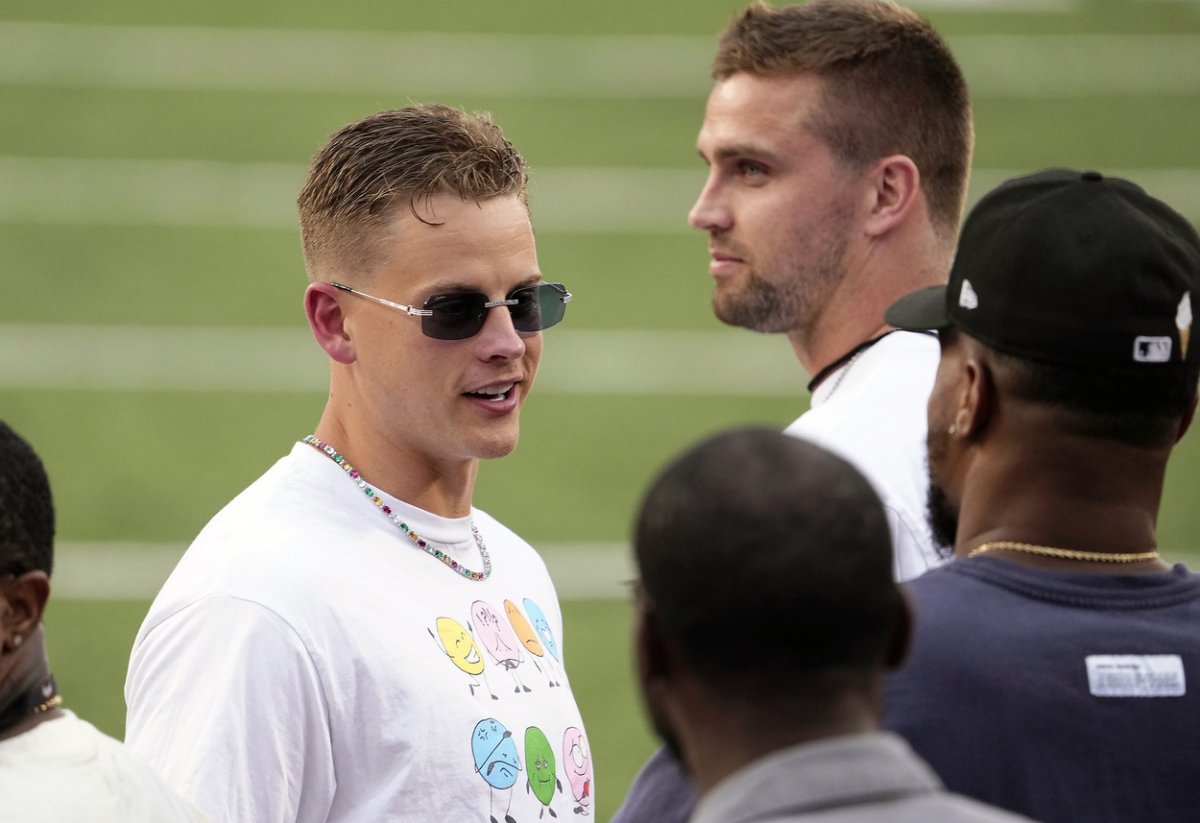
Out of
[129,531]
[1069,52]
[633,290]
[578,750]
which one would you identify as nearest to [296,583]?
[578,750]

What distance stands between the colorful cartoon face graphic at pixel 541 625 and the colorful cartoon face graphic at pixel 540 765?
273 mm

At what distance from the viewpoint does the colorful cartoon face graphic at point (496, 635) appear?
3205 mm

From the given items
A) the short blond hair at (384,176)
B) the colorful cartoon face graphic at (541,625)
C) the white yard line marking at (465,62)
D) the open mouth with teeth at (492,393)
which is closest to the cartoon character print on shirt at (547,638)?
the colorful cartoon face graphic at (541,625)

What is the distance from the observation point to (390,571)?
3158 mm

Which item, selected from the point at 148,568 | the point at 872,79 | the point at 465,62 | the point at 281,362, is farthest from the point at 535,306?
the point at 465,62

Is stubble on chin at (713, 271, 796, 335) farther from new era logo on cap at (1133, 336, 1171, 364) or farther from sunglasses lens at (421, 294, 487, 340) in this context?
new era logo on cap at (1133, 336, 1171, 364)

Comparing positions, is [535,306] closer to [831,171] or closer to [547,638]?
[547,638]

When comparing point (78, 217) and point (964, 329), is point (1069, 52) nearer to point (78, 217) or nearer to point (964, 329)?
point (78, 217)

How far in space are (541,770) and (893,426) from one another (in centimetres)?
98

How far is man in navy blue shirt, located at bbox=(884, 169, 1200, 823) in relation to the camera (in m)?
2.25

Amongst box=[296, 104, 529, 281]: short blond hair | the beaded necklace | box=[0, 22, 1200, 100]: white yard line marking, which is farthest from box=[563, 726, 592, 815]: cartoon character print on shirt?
box=[0, 22, 1200, 100]: white yard line marking

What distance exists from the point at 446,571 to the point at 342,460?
0.84ft

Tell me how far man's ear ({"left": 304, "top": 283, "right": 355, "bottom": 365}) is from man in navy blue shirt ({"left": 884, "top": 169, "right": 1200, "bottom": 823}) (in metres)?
1.15

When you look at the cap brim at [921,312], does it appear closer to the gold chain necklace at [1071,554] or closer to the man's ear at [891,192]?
the gold chain necklace at [1071,554]
